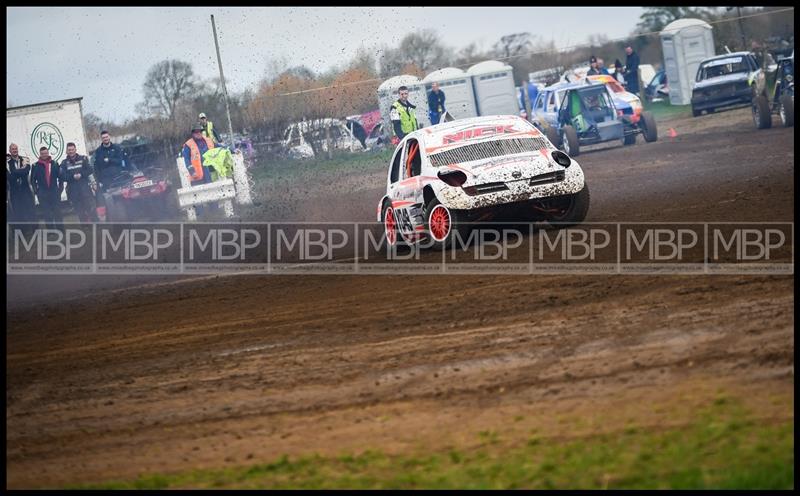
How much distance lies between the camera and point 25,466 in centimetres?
603

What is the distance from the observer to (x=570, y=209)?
12297 millimetres

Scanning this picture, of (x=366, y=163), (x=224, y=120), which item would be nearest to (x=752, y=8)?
(x=366, y=163)

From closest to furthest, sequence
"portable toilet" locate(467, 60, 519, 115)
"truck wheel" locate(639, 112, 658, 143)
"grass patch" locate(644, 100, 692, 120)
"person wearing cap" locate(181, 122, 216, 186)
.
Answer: "person wearing cap" locate(181, 122, 216, 186)
"truck wheel" locate(639, 112, 658, 143)
"portable toilet" locate(467, 60, 519, 115)
"grass patch" locate(644, 100, 692, 120)

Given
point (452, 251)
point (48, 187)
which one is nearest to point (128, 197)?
point (48, 187)

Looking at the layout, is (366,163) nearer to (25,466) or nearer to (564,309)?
(564,309)

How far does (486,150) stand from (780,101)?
11975 mm

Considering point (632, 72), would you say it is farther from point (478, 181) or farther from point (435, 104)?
point (478, 181)

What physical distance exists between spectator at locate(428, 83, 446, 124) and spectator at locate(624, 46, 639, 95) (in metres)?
5.06

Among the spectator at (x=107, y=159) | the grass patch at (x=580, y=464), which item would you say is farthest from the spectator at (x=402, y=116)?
the grass patch at (x=580, y=464)

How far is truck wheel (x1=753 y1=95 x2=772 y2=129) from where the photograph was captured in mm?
22016

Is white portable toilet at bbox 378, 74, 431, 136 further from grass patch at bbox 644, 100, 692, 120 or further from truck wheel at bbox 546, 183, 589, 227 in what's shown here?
truck wheel at bbox 546, 183, 589, 227

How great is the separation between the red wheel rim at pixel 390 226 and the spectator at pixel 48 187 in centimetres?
1133

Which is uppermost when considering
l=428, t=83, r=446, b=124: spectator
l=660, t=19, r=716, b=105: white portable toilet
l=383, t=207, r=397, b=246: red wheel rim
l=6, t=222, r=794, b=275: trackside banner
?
l=660, t=19, r=716, b=105: white portable toilet

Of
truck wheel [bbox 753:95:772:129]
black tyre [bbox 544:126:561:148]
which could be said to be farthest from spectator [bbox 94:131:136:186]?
truck wheel [bbox 753:95:772:129]
